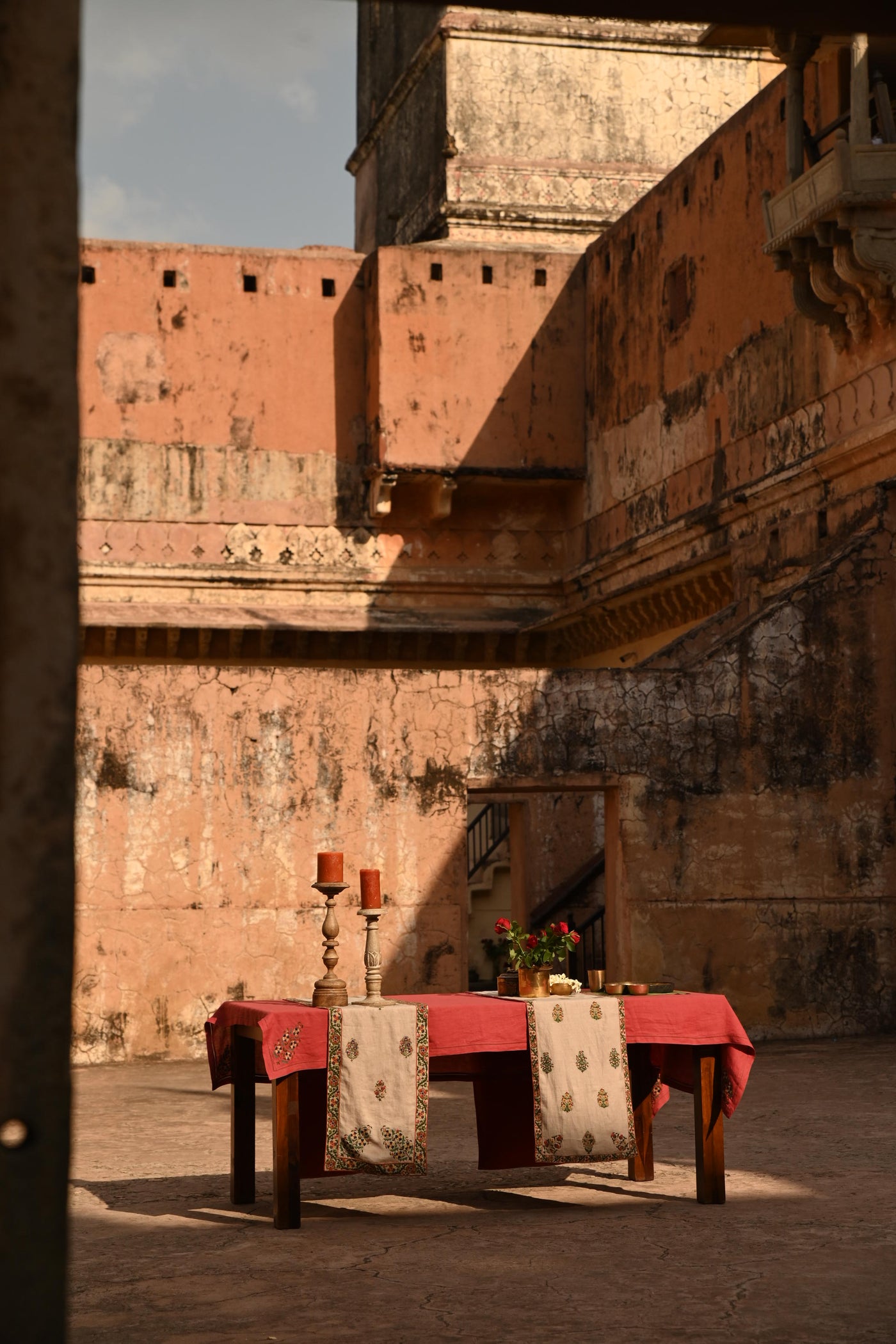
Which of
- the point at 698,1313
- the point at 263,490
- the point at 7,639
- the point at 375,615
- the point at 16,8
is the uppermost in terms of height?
the point at 263,490

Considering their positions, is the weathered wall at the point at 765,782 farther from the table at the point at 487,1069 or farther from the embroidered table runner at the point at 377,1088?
the embroidered table runner at the point at 377,1088

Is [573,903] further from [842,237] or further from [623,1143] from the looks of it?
[623,1143]

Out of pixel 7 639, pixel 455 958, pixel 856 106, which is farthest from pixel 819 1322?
pixel 856 106

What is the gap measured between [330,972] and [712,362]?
10150 millimetres

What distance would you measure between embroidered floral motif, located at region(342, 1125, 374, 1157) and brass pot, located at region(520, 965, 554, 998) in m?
0.89

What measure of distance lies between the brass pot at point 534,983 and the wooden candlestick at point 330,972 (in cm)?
75

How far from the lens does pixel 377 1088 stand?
650cm

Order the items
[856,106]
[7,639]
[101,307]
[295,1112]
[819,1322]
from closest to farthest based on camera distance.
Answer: [7,639], [819,1322], [295,1112], [856,106], [101,307]

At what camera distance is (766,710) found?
1280 cm

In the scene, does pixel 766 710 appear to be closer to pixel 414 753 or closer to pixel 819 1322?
pixel 414 753

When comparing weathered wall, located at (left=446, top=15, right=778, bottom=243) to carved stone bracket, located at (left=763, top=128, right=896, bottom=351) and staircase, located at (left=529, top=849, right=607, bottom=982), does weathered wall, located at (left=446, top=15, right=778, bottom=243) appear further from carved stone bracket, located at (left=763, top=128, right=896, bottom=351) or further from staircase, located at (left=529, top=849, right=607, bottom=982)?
staircase, located at (left=529, top=849, right=607, bottom=982)

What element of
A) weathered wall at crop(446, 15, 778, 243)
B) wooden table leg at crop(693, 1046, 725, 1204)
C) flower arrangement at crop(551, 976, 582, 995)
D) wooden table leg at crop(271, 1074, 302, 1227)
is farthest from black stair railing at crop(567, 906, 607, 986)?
wooden table leg at crop(271, 1074, 302, 1227)

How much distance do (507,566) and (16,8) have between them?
17544mm

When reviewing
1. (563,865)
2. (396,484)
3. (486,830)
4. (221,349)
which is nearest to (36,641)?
(563,865)
